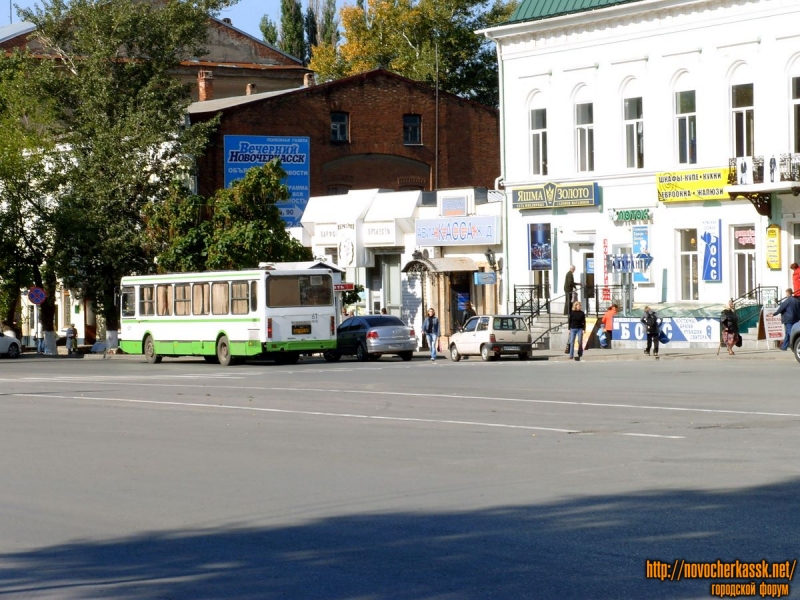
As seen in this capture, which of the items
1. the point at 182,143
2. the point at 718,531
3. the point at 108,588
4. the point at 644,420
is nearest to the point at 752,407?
the point at 644,420

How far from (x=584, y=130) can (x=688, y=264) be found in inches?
241

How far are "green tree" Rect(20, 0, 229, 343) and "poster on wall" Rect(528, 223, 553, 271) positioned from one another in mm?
15770

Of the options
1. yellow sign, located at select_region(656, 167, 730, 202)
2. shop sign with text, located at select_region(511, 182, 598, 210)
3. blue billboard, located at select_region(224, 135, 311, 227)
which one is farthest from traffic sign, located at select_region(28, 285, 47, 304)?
yellow sign, located at select_region(656, 167, 730, 202)

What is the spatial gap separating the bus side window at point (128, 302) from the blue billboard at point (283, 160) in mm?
14423

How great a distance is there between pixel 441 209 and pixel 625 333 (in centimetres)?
1168

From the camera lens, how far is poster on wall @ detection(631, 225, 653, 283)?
1660 inches

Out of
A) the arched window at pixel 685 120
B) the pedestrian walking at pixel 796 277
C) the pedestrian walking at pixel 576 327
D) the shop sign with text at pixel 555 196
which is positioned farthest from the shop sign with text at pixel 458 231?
the pedestrian walking at pixel 796 277

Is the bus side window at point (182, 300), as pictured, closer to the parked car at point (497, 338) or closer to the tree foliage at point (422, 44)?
the parked car at point (497, 338)

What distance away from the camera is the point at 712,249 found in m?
40.6

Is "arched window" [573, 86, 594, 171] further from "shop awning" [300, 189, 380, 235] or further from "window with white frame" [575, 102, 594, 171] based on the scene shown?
"shop awning" [300, 189, 380, 235]

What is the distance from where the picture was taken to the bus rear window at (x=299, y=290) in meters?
38.6

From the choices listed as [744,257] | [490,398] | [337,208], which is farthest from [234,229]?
[490,398]

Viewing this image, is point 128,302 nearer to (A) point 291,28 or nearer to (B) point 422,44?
(B) point 422,44

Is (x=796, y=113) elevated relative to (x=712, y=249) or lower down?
elevated
